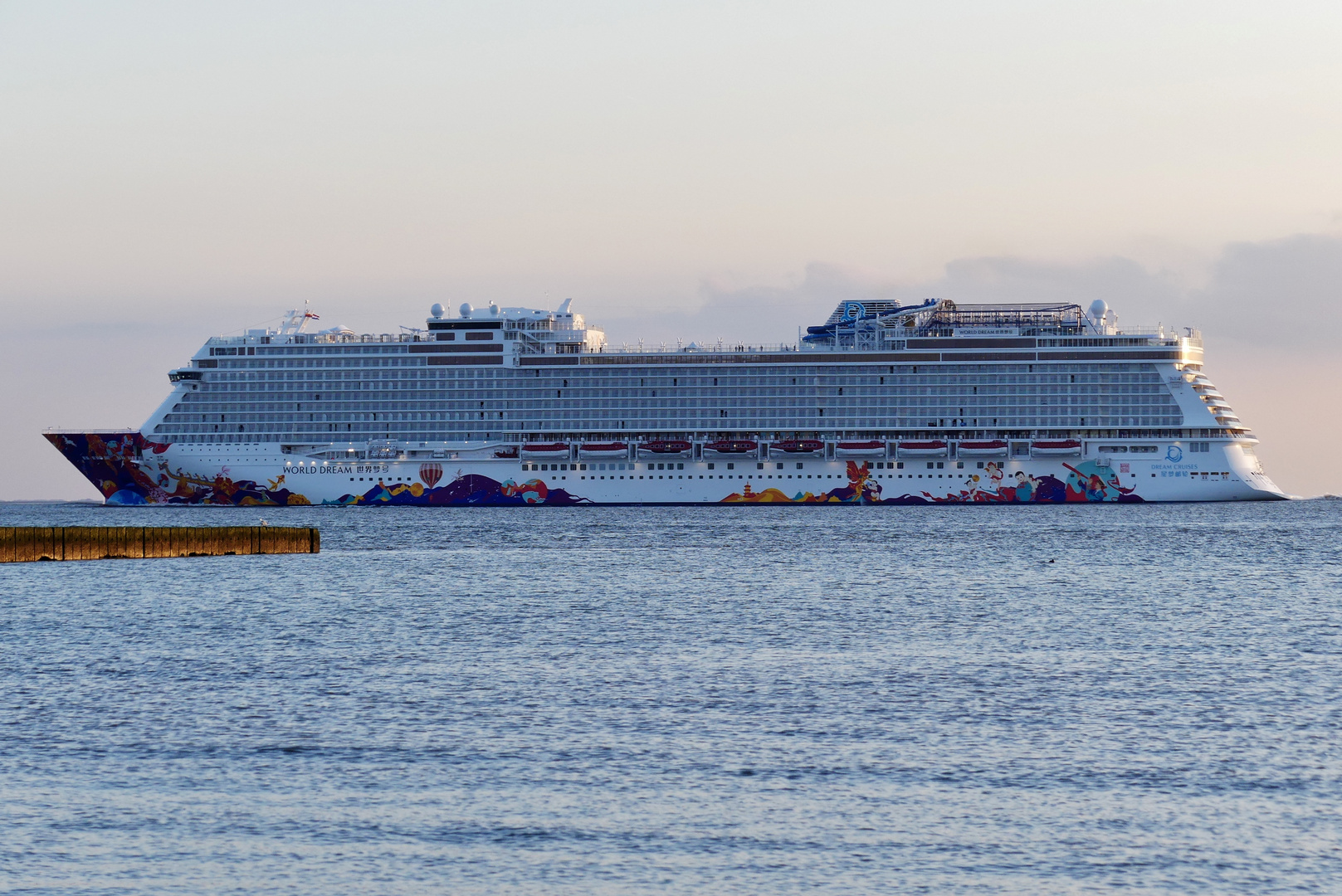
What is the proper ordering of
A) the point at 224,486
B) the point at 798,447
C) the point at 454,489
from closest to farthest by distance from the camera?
the point at 798,447
the point at 454,489
the point at 224,486

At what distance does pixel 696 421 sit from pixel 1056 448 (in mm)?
24524

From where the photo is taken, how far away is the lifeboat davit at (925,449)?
102875mm

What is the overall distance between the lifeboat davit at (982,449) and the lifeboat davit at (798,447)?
942 cm

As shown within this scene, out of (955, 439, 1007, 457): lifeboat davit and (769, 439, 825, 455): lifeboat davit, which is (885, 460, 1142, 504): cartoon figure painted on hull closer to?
(955, 439, 1007, 457): lifeboat davit

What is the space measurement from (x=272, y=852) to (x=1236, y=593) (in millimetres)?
35115

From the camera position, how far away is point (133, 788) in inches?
700

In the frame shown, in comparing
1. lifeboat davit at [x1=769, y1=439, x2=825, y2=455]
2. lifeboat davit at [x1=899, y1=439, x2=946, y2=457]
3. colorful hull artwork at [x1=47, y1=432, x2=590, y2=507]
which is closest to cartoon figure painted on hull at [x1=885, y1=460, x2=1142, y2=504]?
lifeboat davit at [x1=899, y1=439, x2=946, y2=457]

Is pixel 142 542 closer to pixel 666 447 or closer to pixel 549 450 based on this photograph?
pixel 549 450

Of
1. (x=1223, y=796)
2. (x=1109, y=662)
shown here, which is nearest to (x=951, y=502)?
(x=1109, y=662)

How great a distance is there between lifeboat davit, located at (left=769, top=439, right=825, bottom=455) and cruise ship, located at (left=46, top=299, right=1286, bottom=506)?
17 centimetres

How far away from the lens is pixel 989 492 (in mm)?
102000

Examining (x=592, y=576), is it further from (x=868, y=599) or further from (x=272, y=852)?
(x=272, y=852)

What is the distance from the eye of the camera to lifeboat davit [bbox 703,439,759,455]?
103812 millimetres

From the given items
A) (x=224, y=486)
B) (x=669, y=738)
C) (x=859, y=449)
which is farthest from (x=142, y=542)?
(x=859, y=449)
